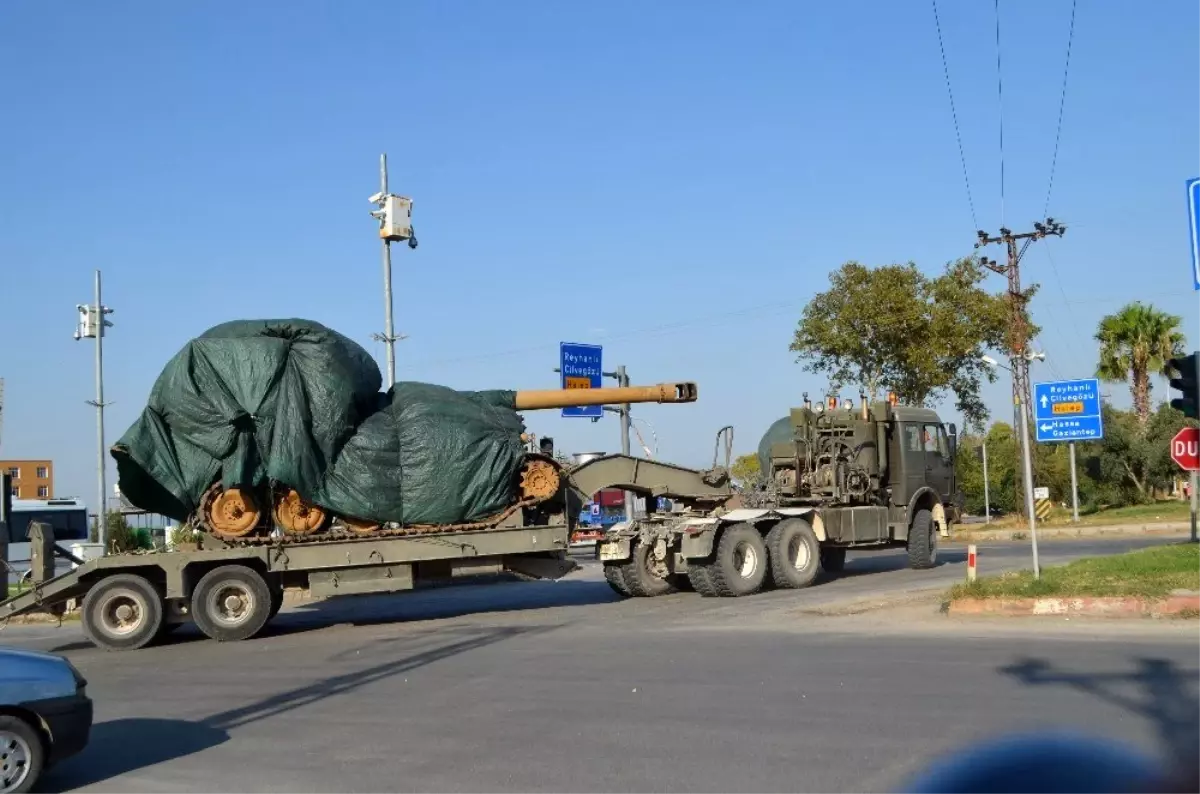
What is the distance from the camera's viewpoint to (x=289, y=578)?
17.2m

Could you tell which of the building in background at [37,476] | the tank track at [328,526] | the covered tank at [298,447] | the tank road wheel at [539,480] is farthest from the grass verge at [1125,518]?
the building in background at [37,476]

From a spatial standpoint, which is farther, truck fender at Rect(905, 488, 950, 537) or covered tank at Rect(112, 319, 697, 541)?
truck fender at Rect(905, 488, 950, 537)

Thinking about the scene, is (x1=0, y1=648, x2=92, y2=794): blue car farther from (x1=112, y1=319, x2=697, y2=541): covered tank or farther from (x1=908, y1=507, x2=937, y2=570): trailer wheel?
(x1=908, y1=507, x2=937, y2=570): trailer wheel

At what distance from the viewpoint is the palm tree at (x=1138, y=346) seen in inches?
1912

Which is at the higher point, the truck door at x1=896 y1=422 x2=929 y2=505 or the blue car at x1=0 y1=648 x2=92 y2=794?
the truck door at x1=896 y1=422 x2=929 y2=505

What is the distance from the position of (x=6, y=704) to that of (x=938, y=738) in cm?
587

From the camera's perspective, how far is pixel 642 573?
20.1m

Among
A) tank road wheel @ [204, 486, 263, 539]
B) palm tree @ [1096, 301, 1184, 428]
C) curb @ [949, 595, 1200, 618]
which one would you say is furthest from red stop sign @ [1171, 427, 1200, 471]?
palm tree @ [1096, 301, 1184, 428]

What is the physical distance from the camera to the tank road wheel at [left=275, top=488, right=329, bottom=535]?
17125 mm

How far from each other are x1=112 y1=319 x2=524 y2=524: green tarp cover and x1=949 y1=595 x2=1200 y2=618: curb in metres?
7.00

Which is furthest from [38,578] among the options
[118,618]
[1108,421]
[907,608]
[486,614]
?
[1108,421]

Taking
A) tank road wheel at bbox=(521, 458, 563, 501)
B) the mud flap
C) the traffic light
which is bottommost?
the mud flap

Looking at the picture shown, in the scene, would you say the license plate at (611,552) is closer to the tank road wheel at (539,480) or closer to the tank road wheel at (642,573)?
the tank road wheel at (642,573)

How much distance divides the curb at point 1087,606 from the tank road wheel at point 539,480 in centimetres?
621
